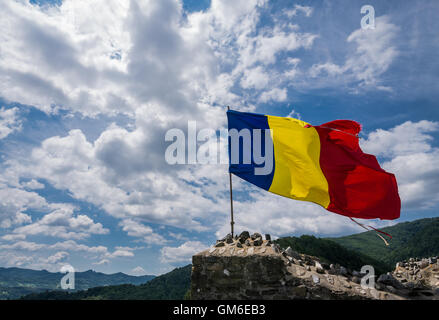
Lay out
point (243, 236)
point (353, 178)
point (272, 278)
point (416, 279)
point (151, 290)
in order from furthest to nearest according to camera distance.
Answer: point (151, 290) → point (416, 279) → point (353, 178) → point (243, 236) → point (272, 278)

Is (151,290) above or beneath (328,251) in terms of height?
beneath

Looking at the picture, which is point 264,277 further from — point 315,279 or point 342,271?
point 342,271

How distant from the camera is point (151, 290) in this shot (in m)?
133

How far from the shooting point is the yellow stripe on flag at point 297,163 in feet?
37.2

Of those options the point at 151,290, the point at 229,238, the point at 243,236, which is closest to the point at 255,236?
the point at 243,236

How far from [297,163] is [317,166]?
74 cm

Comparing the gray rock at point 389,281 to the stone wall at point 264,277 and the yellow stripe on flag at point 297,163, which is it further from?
the yellow stripe on flag at point 297,163

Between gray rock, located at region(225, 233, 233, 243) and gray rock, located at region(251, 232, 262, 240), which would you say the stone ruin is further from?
gray rock, located at region(251, 232, 262, 240)

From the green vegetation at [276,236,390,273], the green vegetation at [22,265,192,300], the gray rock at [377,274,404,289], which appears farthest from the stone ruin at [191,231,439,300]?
the green vegetation at [22,265,192,300]

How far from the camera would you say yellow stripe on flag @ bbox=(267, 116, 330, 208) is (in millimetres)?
11344

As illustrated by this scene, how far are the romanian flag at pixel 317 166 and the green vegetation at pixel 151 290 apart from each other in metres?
115

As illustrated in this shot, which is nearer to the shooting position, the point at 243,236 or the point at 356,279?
the point at 356,279

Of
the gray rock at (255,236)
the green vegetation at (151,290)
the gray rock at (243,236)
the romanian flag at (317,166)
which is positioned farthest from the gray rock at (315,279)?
the green vegetation at (151,290)
